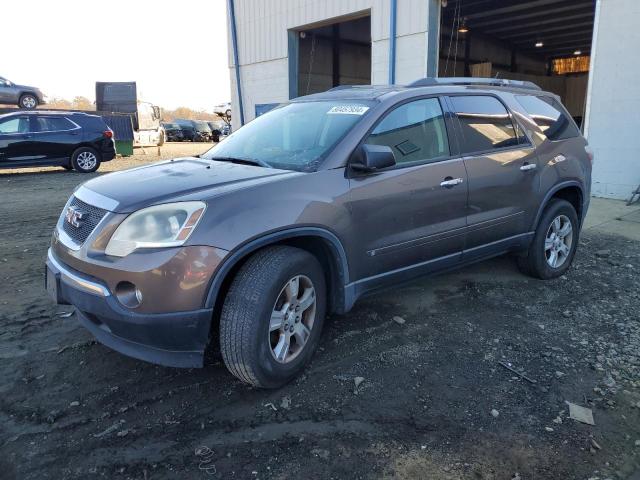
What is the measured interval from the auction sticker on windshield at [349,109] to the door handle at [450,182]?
791 mm

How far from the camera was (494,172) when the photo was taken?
4.12m

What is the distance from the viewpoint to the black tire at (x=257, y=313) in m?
2.70

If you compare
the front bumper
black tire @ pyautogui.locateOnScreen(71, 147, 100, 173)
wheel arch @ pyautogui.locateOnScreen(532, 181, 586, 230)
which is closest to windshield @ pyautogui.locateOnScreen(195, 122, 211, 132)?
black tire @ pyautogui.locateOnScreen(71, 147, 100, 173)

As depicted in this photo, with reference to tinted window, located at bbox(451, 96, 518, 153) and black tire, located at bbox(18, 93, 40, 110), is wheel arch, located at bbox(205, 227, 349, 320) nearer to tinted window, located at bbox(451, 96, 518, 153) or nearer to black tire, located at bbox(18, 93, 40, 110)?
tinted window, located at bbox(451, 96, 518, 153)

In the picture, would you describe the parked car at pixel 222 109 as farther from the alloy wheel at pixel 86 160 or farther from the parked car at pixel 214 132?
the alloy wheel at pixel 86 160

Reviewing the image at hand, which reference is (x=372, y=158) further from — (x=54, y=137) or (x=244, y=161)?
(x=54, y=137)

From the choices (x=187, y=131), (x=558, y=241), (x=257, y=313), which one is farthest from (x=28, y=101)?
(x=257, y=313)

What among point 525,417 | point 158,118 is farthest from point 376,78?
point 158,118

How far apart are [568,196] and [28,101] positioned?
865 inches

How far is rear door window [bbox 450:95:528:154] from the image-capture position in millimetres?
4027

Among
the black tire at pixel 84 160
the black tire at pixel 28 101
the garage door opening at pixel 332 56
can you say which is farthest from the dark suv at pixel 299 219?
the black tire at pixel 28 101

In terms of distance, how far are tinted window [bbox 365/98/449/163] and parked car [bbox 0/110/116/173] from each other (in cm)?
1248

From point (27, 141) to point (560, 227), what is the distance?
42.7ft

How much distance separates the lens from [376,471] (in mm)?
2344
